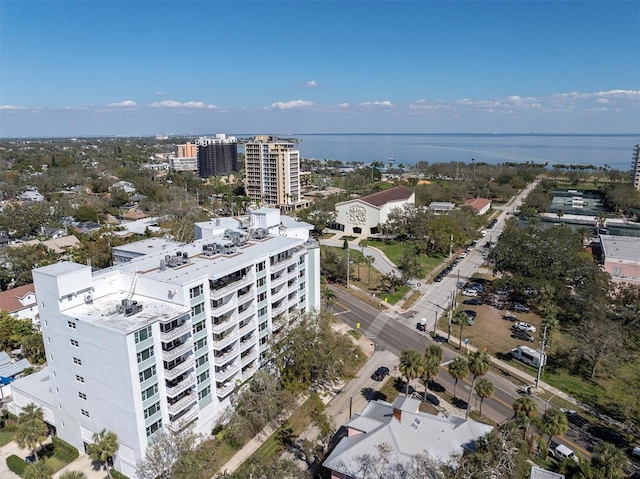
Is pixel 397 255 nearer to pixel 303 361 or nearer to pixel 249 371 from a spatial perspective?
pixel 303 361

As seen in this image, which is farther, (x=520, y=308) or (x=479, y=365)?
(x=520, y=308)

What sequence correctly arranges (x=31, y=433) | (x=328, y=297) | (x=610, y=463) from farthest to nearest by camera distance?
1. (x=328, y=297)
2. (x=31, y=433)
3. (x=610, y=463)

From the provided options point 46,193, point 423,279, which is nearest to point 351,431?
point 423,279

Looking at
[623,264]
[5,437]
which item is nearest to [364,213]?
[623,264]

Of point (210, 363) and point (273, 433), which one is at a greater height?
point (210, 363)

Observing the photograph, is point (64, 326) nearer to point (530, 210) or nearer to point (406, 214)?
point (406, 214)

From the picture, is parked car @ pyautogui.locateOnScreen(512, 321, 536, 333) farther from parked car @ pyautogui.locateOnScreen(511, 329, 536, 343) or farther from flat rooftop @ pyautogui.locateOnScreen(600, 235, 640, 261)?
flat rooftop @ pyautogui.locateOnScreen(600, 235, 640, 261)

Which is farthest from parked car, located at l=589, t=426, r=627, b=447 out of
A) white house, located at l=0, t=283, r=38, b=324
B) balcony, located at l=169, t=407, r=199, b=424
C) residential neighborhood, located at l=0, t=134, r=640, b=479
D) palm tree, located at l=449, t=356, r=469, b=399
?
white house, located at l=0, t=283, r=38, b=324
